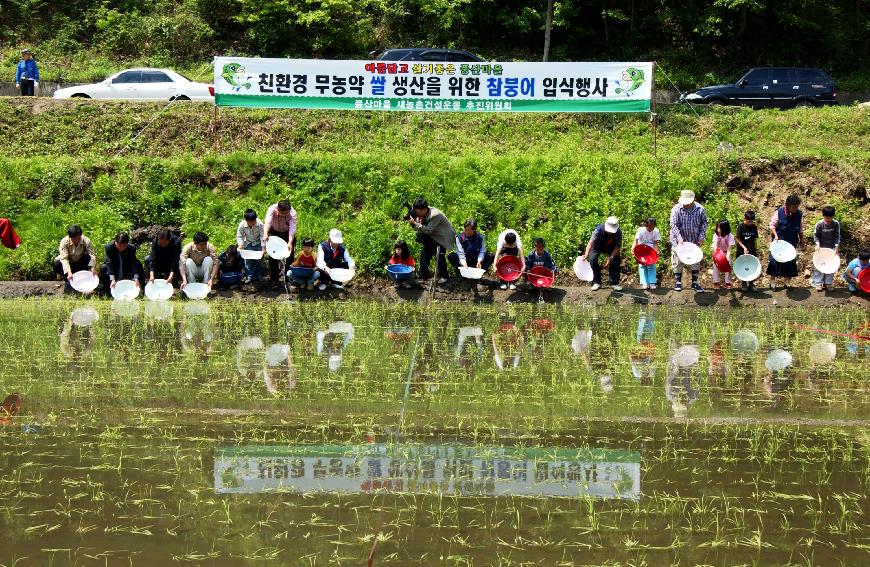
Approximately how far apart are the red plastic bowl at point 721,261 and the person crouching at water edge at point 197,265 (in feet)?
24.1

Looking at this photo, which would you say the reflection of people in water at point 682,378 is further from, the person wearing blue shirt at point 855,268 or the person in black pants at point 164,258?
the person in black pants at point 164,258

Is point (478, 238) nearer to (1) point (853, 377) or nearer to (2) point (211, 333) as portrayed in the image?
(2) point (211, 333)

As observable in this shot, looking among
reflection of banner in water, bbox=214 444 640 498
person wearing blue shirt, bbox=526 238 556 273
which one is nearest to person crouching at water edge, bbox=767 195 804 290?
person wearing blue shirt, bbox=526 238 556 273

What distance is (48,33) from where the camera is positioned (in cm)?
2989

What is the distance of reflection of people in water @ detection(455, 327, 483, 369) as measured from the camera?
10828 mm

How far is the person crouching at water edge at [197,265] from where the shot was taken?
14938 millimetres

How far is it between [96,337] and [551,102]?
10618mm

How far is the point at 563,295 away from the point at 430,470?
27.5 ft

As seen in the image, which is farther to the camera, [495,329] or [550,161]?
[550,161]

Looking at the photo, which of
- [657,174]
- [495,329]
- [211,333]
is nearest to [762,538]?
[495,329]

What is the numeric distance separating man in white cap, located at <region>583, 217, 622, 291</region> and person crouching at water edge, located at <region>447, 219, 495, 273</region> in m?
1.53

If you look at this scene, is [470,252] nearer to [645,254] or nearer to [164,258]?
[645,254]

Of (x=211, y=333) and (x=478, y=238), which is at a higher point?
(x=478, y=238)

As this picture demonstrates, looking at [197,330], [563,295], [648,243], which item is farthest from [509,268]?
[197,330]
